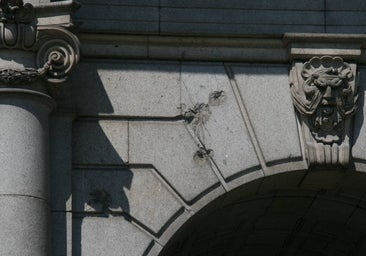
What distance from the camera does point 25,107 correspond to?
16109mm

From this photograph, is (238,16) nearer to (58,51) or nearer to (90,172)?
(58,51)

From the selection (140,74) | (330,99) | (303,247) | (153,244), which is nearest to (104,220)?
(153,244)

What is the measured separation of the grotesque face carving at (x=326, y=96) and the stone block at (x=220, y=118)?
0.71 metres

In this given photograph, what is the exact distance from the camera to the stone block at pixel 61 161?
1644 centimetres

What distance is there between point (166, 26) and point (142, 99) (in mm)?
860

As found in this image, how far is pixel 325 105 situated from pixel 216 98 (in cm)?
119

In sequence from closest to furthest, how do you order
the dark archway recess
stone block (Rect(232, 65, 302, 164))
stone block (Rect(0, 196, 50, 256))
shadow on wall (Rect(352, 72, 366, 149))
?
stone block (Rect(0, 196, 50, 256)) → stone block (Rect(232, 65, 302, 164)) → shadow on wall (Rect(352, 72, 366, 149)) → the dark archway recess

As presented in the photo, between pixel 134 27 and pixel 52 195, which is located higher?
pixel 134 27

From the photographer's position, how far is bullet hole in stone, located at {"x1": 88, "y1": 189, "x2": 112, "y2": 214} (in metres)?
16.5

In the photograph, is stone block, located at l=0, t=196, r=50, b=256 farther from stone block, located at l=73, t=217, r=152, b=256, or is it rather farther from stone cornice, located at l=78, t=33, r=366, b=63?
stone cornice, located at l=78, t=33, r=366, b=63

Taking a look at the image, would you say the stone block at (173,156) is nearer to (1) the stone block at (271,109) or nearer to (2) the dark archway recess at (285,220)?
(2) the dark archway recess at (285,220)

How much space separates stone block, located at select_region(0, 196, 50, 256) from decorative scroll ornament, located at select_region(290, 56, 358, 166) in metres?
3.09

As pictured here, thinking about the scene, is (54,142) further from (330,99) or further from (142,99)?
(330,99)

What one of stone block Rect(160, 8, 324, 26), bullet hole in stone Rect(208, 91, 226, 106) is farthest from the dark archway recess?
stone block Rect(160, 8, 324, 26)
